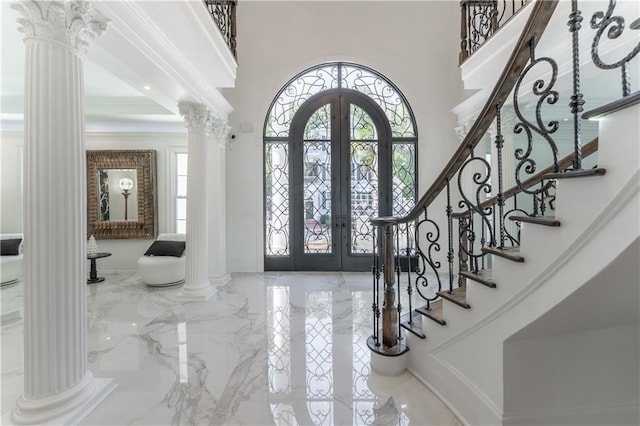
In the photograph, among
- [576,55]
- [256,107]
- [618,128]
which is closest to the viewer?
[618,128]

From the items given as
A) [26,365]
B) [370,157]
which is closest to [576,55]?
[26,365]

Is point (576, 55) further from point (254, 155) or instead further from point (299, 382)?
point (254, 155)

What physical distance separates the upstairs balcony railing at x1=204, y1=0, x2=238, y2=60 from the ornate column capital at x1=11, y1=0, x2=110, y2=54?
2486mm

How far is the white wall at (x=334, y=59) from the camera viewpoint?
525 cm

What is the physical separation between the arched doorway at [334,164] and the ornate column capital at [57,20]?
358cm

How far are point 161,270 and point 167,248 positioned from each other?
398mm

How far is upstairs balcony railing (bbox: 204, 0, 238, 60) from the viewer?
3980 millimetres

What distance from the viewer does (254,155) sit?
17.2 ft

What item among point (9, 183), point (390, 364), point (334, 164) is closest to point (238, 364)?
point (390, 364)

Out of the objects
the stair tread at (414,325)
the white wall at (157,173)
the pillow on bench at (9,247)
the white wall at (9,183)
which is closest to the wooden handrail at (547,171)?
the stair tread at (414,325)

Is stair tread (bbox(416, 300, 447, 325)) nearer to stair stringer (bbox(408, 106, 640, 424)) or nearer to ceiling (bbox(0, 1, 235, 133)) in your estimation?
stair stringer (bbox(408, 106, 640, 424))

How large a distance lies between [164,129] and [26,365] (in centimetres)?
475

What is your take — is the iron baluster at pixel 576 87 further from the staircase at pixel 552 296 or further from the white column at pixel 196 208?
the white column at pixel 196 208

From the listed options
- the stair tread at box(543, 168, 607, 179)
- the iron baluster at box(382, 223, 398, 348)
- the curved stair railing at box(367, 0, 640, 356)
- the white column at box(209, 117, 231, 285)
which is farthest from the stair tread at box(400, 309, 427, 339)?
the white column at box(209, 117, 231, 285)
